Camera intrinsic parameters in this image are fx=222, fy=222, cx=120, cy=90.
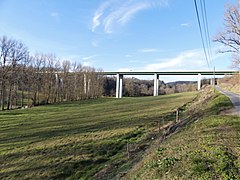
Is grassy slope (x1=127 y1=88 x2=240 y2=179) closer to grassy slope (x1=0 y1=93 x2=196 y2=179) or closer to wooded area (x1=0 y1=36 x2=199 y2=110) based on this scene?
grassy slope (x1=0 y1=93 x2=196 y2=179)

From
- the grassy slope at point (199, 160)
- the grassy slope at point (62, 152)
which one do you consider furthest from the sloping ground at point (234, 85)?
the grassy slope at point (199, 160)

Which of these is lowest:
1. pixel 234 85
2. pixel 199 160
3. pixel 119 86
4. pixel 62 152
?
pixel 62 152

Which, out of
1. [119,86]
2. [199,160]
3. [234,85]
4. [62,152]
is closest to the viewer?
[199,160]

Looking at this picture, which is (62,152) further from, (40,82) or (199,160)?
(40,82)

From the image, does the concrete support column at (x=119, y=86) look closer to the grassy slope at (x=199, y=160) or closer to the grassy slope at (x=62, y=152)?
the grassy slope at (x=62, y=152)

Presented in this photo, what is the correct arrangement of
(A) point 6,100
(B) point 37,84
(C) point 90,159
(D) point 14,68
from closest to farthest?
(C) point 90,159 → (D) point 14,68 → (A) point 6,100 → (B) point 37,84

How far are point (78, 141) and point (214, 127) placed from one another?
31.0ft

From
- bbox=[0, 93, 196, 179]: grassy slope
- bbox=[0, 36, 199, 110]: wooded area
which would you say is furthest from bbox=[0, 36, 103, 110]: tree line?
bbox=[0, 93, 196, 179]: grassy slope

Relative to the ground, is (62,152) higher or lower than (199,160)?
lower

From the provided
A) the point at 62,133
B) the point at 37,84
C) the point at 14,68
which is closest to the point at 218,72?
the point at 37,84

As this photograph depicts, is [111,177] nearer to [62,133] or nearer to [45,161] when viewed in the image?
[45,161]

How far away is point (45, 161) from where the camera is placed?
12.8 meters

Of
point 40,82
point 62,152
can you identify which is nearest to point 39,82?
point 40,82

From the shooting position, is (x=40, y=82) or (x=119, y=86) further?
(x=119, y=86)
